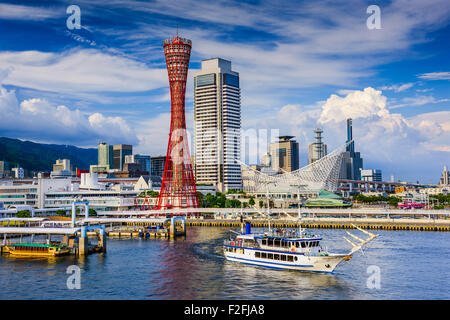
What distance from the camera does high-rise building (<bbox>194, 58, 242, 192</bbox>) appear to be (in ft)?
629

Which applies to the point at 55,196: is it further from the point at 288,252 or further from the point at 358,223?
the point at 288,252

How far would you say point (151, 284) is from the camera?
37.5 metres

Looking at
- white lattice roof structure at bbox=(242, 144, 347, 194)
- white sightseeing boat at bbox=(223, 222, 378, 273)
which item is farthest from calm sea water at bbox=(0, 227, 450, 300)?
white lattice roof structure at bbox=(242, 144, 347, 194)

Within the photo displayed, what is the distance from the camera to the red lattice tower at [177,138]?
310 feet

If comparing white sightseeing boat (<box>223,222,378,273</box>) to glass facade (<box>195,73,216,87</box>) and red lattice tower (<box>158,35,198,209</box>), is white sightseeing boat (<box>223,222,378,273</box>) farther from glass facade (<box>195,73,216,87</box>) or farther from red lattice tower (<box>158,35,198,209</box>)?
glass facade (<box>195,73,216,87</box>)

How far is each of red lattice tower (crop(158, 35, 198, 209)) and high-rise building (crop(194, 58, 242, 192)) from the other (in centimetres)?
8394

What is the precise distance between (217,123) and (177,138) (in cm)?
9707

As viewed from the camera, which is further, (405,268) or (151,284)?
(405,268)

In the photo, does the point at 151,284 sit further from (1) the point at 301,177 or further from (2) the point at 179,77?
(1) the point at 301,177

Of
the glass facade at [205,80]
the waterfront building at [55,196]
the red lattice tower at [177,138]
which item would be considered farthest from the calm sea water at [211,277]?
the glass facade at [205,80]

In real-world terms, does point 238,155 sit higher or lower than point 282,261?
higher

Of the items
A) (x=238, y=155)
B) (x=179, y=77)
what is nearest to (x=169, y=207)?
(x=179, y=77)
